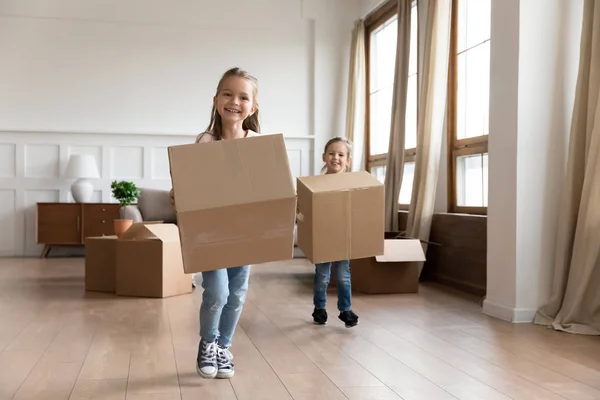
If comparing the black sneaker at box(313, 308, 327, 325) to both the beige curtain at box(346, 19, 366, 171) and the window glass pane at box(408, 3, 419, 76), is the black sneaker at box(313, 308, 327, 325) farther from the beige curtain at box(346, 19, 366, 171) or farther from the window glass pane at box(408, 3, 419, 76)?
the beige curtain at box(346, 19, 366, 171)

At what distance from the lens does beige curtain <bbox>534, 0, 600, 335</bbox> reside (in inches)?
125

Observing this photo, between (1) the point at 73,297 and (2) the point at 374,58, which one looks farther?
(2) the point at 374,58

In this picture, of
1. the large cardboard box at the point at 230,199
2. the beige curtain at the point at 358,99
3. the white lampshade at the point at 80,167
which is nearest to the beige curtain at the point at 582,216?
the large cardboard box at the point at 230,199

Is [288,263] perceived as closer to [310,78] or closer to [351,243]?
[310,78]

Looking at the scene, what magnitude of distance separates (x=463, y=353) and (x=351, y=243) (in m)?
0.62

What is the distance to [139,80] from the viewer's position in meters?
7.49

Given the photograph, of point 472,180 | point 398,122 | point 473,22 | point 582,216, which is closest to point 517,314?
point 582,216

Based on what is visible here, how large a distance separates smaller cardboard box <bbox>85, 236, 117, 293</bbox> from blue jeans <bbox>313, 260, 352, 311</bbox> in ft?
5.42

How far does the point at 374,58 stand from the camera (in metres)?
7.25

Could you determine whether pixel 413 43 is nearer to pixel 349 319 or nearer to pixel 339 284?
pixel 339 284

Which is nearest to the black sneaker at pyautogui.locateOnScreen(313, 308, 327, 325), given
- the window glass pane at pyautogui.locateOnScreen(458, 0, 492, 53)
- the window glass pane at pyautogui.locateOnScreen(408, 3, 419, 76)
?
the window glass pane at pyautogui.locateOnScreen(458, 0, 492, 53)

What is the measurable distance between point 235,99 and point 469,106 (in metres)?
2.99

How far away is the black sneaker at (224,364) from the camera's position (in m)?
2.36

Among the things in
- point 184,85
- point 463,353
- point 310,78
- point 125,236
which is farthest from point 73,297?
point 310,78
